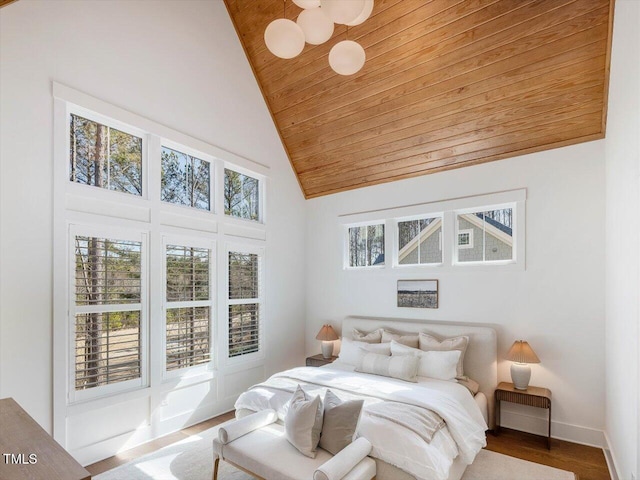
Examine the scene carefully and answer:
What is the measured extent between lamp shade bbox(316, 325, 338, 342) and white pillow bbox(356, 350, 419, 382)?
1006 mm

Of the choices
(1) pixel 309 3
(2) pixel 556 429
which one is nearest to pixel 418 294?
(2) pixel 556 429

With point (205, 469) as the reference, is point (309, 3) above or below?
Result: above

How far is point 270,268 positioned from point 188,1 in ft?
10.6

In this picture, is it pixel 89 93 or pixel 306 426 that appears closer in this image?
pixel 306 426

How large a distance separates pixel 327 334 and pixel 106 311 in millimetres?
2678

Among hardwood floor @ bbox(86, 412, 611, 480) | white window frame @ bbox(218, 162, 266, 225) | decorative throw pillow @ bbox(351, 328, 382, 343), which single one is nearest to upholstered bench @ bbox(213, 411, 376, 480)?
hardwood floor @ bbox(86, 412, 611, 480)

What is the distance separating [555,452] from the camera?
3271mm

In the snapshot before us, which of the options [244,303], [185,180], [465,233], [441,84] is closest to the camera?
[441,84]

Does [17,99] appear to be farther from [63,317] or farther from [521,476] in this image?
[521,476]

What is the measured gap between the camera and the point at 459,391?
3344mm

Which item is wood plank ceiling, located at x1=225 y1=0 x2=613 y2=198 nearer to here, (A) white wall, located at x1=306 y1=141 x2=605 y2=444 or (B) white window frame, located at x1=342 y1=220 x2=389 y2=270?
(A) white wall, located at x1=306 y1=141 x2=605 y2=444

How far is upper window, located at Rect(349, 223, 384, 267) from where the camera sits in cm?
497

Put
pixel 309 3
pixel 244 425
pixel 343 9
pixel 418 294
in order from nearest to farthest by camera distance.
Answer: pixel 343 9, pixel 309 3, pixel 244 425, pixel 418 294

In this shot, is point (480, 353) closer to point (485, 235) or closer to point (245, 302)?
point (485, 235)
